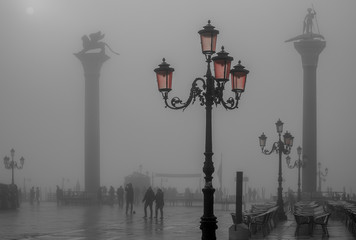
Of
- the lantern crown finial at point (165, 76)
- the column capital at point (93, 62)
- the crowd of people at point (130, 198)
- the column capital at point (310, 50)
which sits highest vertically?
the column capital at point (310, 50)

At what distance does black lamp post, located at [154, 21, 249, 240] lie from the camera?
14461mm

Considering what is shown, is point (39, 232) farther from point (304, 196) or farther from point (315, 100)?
point (315, 100)

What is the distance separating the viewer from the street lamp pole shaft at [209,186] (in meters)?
14.3

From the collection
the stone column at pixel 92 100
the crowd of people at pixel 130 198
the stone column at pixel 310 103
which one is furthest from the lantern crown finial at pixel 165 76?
the stone column at pixel 310 103

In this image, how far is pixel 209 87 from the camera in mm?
14766

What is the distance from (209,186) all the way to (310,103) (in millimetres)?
68196

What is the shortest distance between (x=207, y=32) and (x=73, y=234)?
38.8 feet

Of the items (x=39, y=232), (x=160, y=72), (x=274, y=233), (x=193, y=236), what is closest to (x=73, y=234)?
(x=39, y=232)

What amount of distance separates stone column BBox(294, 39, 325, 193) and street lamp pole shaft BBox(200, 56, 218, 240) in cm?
6712

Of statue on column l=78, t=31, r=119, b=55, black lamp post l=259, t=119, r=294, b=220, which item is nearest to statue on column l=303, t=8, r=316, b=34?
statue on column l=78, t=31, r=119, b=55

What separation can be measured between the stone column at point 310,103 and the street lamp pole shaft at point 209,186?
220 ft

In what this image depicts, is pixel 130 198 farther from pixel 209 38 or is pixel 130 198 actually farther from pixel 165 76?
pixel 209 38

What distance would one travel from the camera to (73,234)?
2464cm

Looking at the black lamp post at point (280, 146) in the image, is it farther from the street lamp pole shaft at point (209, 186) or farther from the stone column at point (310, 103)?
the stone column at point (310, 103)
